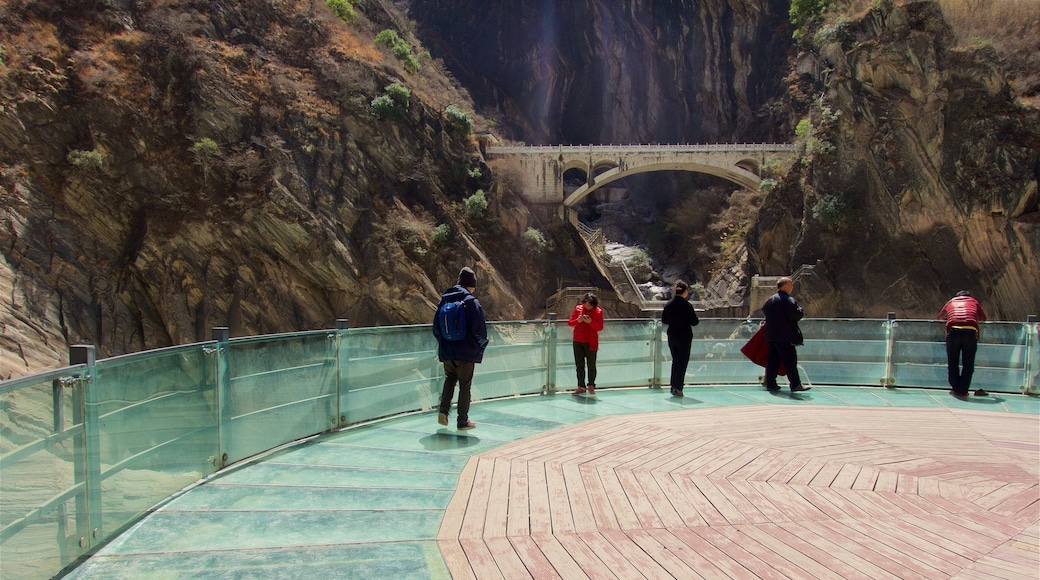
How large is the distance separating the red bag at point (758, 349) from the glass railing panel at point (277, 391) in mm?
5430

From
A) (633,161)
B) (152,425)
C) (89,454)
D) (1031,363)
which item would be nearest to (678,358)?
(1031,363)

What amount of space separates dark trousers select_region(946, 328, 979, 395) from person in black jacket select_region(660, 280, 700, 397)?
11.3 ft

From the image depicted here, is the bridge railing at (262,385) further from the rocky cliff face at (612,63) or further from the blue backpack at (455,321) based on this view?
the rocky cliff face at (612,63)

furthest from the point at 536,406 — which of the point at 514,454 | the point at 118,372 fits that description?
the point at 118,372

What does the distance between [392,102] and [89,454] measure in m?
36.4

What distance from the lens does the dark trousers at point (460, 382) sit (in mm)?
6000

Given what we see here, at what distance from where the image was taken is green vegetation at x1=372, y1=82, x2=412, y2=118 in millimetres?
37000

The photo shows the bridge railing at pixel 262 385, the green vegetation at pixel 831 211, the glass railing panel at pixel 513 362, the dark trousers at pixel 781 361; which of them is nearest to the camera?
the bridge railing at pixel 262 385

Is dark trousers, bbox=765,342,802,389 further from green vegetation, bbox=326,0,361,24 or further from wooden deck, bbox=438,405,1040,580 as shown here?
green vegetation, bbox=326,0,361,24

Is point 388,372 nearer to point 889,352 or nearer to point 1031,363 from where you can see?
point 889,352

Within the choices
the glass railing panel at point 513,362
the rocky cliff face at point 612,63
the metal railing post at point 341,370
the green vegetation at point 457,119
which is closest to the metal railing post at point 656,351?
the glass railing panel at point 513,362

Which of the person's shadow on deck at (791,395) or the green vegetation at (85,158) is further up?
the green vegetation at (85,158)

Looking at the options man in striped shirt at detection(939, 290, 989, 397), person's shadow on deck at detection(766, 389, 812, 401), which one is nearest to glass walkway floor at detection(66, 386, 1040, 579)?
person's shadow on deck at detection(766, 389, 812, 401)

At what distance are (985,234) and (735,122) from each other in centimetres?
3080
